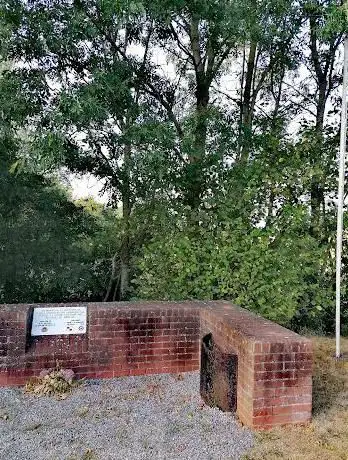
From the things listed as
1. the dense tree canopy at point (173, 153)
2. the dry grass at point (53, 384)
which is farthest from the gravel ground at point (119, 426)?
the dense tree canopy at point (173, 153)

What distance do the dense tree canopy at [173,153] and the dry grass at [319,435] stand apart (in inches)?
72.4

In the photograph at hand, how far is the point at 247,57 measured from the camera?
30.0 feet

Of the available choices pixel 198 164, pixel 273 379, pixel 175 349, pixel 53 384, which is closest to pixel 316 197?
pixel 198 164

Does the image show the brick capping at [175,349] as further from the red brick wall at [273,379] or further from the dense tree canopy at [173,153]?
the dense tree canopy at [173,153]

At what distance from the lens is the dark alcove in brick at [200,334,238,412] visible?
11.3ft

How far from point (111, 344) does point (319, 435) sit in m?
1.96

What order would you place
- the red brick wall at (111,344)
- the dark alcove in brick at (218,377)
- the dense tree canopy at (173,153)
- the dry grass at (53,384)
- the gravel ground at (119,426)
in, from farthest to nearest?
1. the dense tree canopy at (173,153)
2. the red brick wall at (111,344)
3. the dry grass at (53,384)
4. the dark alcove in brick at (218,377)
5. the gravel ground at (119,426)

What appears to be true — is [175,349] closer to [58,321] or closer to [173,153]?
[58,321]

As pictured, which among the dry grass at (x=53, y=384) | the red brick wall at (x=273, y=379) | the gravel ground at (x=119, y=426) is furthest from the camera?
the dry grass at (x=53, y=384)

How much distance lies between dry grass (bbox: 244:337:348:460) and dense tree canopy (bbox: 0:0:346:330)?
1.84m

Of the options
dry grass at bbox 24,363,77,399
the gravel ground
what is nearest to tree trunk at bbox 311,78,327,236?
the gravel ground

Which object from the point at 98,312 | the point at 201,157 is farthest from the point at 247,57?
the point at 98,312

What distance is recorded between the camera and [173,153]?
6410mm

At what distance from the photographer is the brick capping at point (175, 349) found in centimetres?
320
